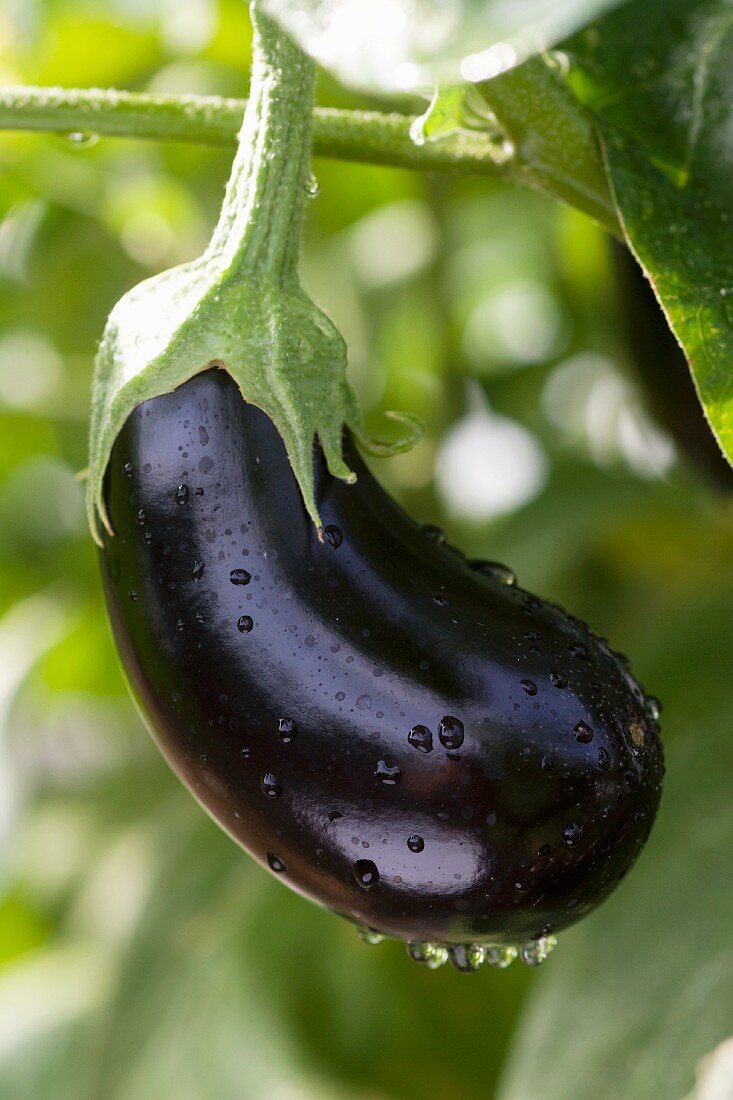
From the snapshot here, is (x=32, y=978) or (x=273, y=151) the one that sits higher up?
(x=273, y=151)

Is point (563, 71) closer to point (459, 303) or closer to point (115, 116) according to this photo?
point (115, 116)

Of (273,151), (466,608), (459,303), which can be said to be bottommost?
(459,303)

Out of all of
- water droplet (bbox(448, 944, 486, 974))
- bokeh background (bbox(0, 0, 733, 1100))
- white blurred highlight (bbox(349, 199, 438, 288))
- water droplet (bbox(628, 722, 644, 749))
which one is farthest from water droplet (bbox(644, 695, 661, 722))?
white blurred highlight (bbox(349, 199, 438, 288))

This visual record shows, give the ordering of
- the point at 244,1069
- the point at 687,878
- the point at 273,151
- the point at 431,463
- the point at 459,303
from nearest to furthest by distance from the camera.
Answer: the point at 273,151 < the point at 687,878 < the point at 244,1069 < the point at 431,463 < the point at 459,303

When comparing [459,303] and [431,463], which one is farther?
[459,303]

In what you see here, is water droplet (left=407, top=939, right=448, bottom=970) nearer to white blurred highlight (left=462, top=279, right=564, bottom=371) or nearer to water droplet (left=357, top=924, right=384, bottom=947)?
water droplet (left=357, top=924, right=384, bottom=947)

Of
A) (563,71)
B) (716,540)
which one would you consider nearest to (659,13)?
(563,71)

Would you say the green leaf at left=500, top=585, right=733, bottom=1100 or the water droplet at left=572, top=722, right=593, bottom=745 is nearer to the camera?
the water droplet at left=572, top=722, right=593, bottom=745
